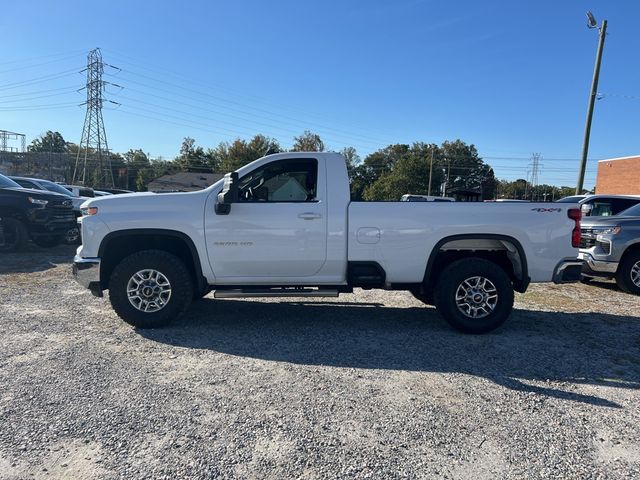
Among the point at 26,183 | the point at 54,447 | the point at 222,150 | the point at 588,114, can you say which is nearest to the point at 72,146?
the point at 222,150

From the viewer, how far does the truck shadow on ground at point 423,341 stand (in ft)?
14.0

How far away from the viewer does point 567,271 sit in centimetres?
525

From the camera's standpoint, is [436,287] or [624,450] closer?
[624,450]

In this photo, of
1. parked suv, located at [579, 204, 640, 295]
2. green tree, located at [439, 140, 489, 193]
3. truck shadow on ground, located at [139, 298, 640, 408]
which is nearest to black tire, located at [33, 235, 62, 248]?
truck shadow on ground, located at [139, 298, 640, 408]

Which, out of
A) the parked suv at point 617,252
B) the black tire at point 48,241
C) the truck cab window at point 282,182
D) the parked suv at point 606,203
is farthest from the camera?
the black tire at point 48,241

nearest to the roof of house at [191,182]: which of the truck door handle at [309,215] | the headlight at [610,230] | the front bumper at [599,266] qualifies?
the truck door handle at [309,215]

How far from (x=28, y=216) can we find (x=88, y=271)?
7.12 meters

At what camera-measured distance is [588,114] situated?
1739 cm

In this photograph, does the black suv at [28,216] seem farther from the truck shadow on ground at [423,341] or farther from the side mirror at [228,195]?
the side mirror at [228,195]

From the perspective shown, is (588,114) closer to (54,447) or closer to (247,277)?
(247,277)

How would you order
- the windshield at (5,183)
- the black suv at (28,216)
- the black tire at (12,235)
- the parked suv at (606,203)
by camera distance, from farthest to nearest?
the windshield at (5,183)
the black tire at (12,235)
the black suv at (28,216)
the parked suv at (606,203)

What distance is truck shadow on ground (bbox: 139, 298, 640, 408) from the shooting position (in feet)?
14.0

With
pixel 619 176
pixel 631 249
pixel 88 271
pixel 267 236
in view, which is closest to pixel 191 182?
pixel 88 271

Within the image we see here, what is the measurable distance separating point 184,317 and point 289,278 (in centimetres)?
162
